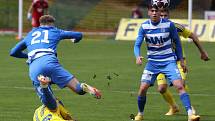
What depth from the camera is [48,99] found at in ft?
42.4

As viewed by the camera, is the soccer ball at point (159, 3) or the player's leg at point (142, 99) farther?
the player's leg at point (142, 99)

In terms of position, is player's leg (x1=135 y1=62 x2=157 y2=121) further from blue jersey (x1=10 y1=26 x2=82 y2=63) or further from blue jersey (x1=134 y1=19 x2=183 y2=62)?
blue jersey (x1=10 y1=26 x2=82 y2=63)

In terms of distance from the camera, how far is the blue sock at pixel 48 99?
12.8 m

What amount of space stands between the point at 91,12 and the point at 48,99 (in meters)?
36.0

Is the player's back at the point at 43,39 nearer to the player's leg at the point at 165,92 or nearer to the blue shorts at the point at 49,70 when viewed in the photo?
the blue shorts at the point at 49,70

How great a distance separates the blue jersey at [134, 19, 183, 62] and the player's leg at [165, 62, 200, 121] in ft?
0.66

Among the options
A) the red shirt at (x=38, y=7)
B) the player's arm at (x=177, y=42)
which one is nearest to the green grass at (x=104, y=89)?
the player's arm at (x=177, y=42)

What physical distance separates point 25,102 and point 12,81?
4.17 metres

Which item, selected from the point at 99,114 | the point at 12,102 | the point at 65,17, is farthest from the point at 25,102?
the point at 65,17

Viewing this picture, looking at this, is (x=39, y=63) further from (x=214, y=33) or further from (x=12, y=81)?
(x=214, y=33)

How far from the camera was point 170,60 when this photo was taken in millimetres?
14562

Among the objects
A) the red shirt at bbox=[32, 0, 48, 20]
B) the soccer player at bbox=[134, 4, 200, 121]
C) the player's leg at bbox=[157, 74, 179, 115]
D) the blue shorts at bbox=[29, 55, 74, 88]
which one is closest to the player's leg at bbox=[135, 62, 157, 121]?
the soccer player at bbox=[134, 4, 200, 121]

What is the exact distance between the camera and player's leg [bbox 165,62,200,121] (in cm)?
1402

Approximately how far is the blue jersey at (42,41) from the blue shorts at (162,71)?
69.2 inches
